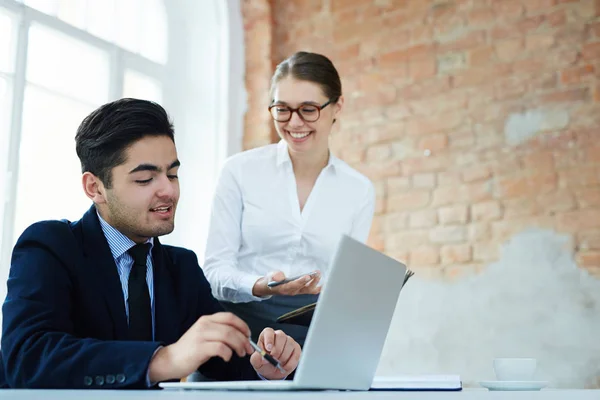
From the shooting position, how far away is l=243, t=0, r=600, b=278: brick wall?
11.1 feet

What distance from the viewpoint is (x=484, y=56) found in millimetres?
3672

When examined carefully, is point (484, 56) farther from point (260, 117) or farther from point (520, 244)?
point (260, 117)

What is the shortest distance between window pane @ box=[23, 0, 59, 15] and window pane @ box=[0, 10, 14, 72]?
160 mm

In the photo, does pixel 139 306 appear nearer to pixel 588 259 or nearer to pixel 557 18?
pixel 588 259

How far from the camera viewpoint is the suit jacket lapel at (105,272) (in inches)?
57.7

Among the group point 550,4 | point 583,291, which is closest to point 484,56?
point 550,4

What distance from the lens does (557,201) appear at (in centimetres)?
337

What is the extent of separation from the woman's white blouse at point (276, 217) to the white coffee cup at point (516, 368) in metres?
0.96

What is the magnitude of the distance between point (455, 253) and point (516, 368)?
2.24 metres

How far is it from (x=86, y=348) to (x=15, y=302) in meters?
0.27

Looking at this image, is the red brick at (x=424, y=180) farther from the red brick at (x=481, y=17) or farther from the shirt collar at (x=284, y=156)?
the shirt collar at (x=284, y=156)

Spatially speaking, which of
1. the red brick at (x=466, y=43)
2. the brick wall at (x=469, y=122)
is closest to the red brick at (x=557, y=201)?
the brick wall at (x=469, y=122)

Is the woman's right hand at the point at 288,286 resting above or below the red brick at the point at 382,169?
below

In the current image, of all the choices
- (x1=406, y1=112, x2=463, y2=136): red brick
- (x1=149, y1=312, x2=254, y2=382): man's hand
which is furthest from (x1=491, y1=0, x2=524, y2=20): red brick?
(x1=149, y1=312, x2=254, y2=382): man's hand
